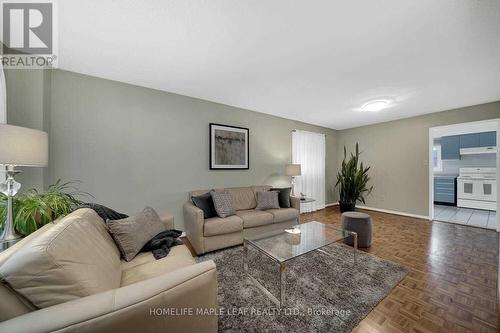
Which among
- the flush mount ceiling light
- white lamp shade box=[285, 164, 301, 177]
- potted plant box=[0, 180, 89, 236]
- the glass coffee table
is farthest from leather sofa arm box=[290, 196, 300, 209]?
potted plant box=[0, 180, 89, 236]

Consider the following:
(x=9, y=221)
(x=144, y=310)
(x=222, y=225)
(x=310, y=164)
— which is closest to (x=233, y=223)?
(x=222, y=225)

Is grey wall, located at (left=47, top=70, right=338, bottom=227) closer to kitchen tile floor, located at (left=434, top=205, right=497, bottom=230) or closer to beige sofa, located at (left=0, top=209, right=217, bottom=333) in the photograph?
beige sofa, located at (left=0, top=209, right=217, bottom=333)

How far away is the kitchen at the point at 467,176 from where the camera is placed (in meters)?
4.22

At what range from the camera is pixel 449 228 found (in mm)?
3369

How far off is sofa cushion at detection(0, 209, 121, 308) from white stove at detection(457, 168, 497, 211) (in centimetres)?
713

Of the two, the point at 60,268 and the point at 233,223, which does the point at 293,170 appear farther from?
the point at 60,268

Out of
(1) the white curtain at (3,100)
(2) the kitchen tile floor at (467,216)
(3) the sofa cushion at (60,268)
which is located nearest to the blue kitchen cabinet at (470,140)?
(2) the kitchen tile floor at (467,216)

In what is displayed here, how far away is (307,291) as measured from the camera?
5.48 feet

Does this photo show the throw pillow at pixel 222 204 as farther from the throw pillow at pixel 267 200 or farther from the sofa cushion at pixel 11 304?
the sofa cushion at pixel 11 304

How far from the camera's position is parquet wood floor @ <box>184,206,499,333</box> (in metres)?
1.33

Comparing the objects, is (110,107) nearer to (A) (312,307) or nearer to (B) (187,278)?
(B) (187,278)

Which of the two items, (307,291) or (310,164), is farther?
(310,164)

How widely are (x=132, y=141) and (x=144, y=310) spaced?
2.43 meters

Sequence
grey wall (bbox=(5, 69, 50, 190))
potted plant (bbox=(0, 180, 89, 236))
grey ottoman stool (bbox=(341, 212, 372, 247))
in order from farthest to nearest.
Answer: grey ottoman stool (bbox=(341, 212, 372, 247)) < grey wall (bbox=(5, 69, 50, 190)) < potted plant (bbox=(0, 180, 89, 236))
